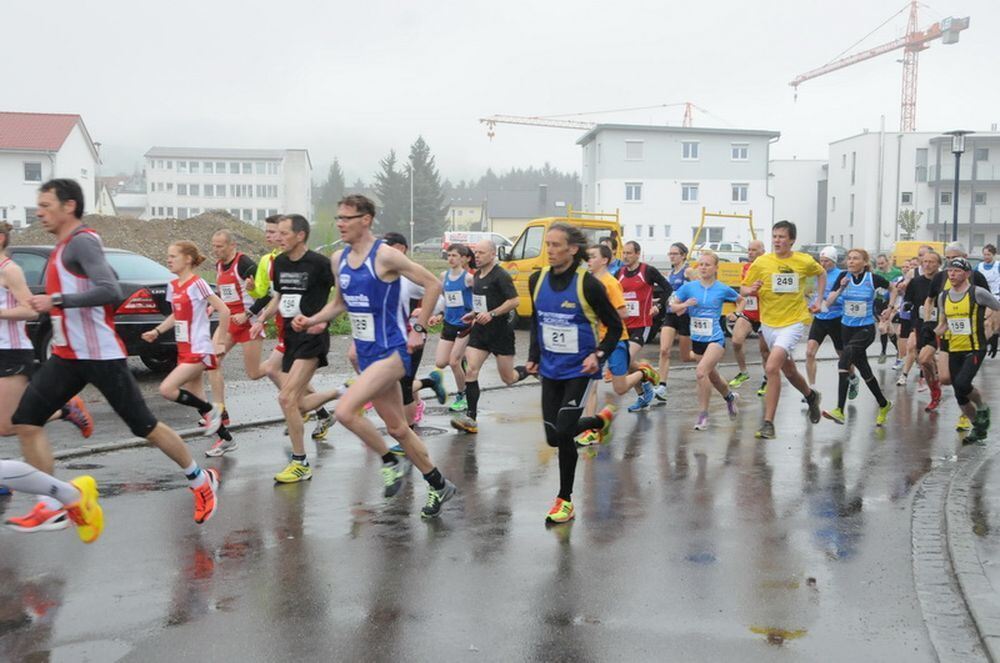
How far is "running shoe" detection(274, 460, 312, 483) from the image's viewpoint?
7.52 m

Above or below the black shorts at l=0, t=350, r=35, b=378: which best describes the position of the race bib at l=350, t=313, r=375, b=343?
above

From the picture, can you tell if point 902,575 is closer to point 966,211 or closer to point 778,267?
point 778,267

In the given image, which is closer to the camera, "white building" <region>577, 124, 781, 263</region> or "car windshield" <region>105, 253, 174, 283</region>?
"car windshield" <region>105, 253, 174, 283</region>

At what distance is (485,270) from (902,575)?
5.34m

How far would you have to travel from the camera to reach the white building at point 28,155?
61.5 m

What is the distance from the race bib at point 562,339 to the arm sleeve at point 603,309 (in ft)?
0.54

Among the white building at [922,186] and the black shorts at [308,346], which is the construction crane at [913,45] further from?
the black shorts at [308,346]

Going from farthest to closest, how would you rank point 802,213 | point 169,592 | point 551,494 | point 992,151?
point 802,213
point 992,151
point 551,494
point 169,592

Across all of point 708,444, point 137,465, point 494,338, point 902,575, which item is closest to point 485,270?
point 494,338

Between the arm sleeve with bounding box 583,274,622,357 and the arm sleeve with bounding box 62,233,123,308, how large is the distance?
9.39ft

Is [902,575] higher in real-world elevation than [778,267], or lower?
lower

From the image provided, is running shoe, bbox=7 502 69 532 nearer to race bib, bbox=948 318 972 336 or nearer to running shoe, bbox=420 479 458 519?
running shoe, bbox=420 479 458 519

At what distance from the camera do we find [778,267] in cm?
973

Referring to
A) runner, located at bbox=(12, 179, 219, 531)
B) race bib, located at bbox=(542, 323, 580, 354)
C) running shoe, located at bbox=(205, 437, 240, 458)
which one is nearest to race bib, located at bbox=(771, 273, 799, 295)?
race bib, located at bbox=(542, 323, 580, 354)
